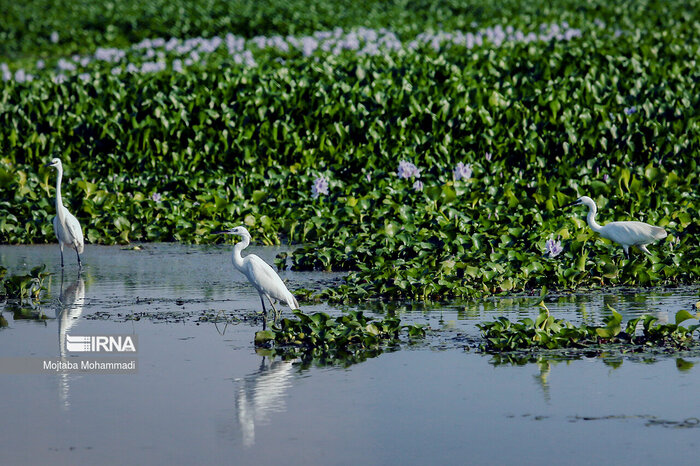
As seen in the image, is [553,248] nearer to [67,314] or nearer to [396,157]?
[67,314]

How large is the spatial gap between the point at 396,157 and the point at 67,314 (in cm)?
741

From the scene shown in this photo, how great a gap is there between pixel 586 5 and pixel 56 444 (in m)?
30.6

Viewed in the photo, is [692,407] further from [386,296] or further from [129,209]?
[129,209]

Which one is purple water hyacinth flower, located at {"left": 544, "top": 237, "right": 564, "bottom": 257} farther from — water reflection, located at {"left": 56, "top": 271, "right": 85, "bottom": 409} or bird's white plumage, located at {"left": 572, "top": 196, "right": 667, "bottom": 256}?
water reflection, located at {"left": 56, "top": 271, "right": 85, "bottom": 409}

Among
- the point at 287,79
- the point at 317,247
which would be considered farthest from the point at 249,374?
the point at 287,79

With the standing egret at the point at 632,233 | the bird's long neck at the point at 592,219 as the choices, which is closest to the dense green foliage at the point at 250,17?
the bird's long neck at the point at 592,219

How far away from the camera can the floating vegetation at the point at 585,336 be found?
7777mm

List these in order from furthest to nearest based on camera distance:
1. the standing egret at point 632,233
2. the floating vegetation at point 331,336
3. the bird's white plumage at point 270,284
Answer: the standing egret at point 632,233, the bird's white plumage at point 270,284, the floating vegetation at point 331,336

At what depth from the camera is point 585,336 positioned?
7961mm

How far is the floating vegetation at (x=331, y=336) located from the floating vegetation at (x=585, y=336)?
0.65 m

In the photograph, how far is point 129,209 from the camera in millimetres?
13914

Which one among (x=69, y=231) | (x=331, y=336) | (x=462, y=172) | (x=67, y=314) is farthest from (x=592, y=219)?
(x=69, y=231)

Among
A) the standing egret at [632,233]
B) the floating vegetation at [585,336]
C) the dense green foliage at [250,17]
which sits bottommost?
the floating vegetation at [585,336]

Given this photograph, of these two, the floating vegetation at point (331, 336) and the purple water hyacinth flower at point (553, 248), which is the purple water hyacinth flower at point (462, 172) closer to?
the purple water hyacinth flower at point (553, 248)
